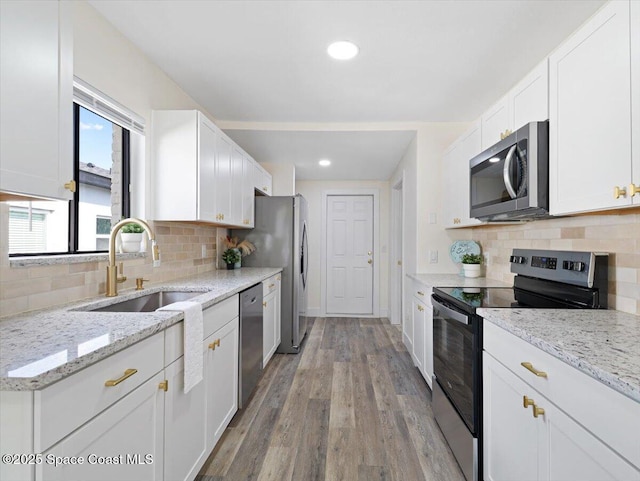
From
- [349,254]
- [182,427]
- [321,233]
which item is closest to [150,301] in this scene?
[182,427]

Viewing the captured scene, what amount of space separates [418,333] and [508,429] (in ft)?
5.38

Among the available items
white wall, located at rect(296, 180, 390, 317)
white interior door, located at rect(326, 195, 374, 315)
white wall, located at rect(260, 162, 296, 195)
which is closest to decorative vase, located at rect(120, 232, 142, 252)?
white wall, located at rect(260, 162, 296, 195)

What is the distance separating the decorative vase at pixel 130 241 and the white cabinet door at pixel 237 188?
0.86 m

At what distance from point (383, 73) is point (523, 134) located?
3.58 ft

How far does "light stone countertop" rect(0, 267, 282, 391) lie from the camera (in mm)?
759

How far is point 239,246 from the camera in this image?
361cm

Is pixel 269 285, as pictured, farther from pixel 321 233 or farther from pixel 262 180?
pixel 321 233

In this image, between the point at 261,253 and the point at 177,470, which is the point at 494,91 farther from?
the point at 177,470

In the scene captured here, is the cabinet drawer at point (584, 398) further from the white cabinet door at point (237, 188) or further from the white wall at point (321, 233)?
the white wall at point (321, 233)

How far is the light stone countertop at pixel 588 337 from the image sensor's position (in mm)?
816

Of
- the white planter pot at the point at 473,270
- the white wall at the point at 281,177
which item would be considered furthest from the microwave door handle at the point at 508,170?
the white wall at the point at 281,177

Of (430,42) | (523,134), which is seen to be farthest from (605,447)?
(430,42)

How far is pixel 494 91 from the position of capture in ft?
8.71

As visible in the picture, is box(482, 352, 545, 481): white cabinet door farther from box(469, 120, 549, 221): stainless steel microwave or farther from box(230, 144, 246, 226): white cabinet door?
box(230, 144, 246, 226): white cabinet door
